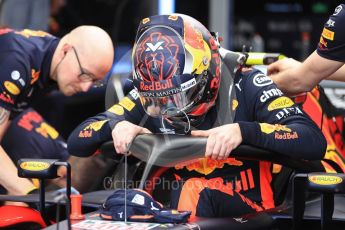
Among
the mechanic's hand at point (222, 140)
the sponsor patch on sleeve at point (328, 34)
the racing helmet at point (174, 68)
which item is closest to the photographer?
the mechanic's hand at point (222, 140)

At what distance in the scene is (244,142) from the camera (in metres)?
3.56

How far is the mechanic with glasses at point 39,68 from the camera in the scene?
491 centimetres

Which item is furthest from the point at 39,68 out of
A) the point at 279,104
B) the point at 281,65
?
the point at 279,104

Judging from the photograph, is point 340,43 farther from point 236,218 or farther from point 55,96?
point 55,96

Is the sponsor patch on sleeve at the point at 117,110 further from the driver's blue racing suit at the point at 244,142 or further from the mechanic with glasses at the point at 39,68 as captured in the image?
the mechanic with glasses at the point at 39,68

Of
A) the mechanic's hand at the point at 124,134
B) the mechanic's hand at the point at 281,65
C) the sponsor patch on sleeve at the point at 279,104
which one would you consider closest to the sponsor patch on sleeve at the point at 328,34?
the mechanic's hand at the point at 281,65

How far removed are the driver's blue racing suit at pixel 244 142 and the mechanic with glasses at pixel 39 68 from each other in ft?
3.17

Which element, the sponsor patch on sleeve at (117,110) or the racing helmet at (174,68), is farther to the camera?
the sponsor patch on sleeve at (117,110)

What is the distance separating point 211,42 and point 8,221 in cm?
105

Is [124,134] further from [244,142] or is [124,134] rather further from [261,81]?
[261,81]

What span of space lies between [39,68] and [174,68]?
1.58 meters

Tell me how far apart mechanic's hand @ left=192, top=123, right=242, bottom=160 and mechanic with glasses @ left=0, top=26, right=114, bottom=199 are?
5.27ft

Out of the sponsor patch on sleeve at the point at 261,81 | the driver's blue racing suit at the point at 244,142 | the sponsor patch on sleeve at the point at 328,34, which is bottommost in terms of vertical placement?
the driver's blue racing suit at the point at 244,142

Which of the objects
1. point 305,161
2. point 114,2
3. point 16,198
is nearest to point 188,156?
point 305,161
